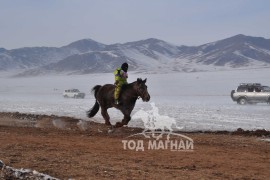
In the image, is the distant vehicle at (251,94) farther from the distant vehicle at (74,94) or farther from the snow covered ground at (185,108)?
the distant vehicle at (74,94)

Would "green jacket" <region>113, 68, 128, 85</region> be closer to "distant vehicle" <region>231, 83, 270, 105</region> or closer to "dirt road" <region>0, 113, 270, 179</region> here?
"dirt road" <region>0, 113, 270, 179</region>

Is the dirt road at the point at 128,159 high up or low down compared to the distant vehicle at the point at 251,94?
down

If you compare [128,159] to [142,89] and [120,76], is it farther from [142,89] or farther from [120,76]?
[120,76]

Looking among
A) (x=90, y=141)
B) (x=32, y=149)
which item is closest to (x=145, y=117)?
(x=90, y=141)

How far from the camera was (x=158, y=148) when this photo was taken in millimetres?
10219

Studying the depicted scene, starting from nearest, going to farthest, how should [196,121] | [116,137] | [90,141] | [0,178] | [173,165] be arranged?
[0,178], [173,165], [90,141], [116,137], [196,121]

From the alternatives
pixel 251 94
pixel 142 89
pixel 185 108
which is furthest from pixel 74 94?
pixel 142 89

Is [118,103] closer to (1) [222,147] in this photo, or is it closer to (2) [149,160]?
(1) [222,147]

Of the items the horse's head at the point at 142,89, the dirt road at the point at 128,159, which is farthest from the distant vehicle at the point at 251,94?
the dirt road at the point at 128,159

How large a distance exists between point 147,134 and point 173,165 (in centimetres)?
548

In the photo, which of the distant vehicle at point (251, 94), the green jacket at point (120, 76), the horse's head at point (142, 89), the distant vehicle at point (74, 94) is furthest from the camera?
the distant vehicle at point (74, 94)

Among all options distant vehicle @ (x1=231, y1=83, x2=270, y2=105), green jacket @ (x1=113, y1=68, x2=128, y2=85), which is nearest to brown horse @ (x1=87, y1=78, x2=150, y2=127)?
green jacket @ (x1=113, y1=68, x2=128, y2=85)

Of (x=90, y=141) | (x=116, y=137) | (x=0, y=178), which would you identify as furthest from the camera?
(x=116, y=137)

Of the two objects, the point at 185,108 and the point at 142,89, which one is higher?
the point at 142,89
